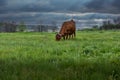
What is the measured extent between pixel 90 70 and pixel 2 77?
2.45 meters

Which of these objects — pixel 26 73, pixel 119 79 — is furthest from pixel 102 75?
pixel 26 73

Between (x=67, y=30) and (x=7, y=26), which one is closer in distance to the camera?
(x=67, y=30)

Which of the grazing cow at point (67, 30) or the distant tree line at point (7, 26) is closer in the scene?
the grazing cow at point (67, 30)

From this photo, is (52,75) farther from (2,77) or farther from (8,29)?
(8,29)

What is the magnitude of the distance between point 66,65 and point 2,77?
2.58 meters

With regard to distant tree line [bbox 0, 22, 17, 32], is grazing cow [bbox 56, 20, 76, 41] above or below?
above

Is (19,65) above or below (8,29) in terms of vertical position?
above

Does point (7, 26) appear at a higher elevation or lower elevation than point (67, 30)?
lower

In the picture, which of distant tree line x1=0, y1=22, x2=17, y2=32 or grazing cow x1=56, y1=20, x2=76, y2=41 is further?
distant tree line x1=0, y1=22, x2=17, y2=32

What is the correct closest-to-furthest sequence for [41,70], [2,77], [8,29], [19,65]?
[2,77] < [41,70] < [19,65] < [8,29]

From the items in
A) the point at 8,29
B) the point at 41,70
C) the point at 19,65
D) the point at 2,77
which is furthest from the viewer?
the point at 8,29

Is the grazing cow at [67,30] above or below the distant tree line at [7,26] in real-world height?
above

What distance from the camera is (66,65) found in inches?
411

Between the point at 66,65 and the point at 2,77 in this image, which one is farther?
the point at 66,65
